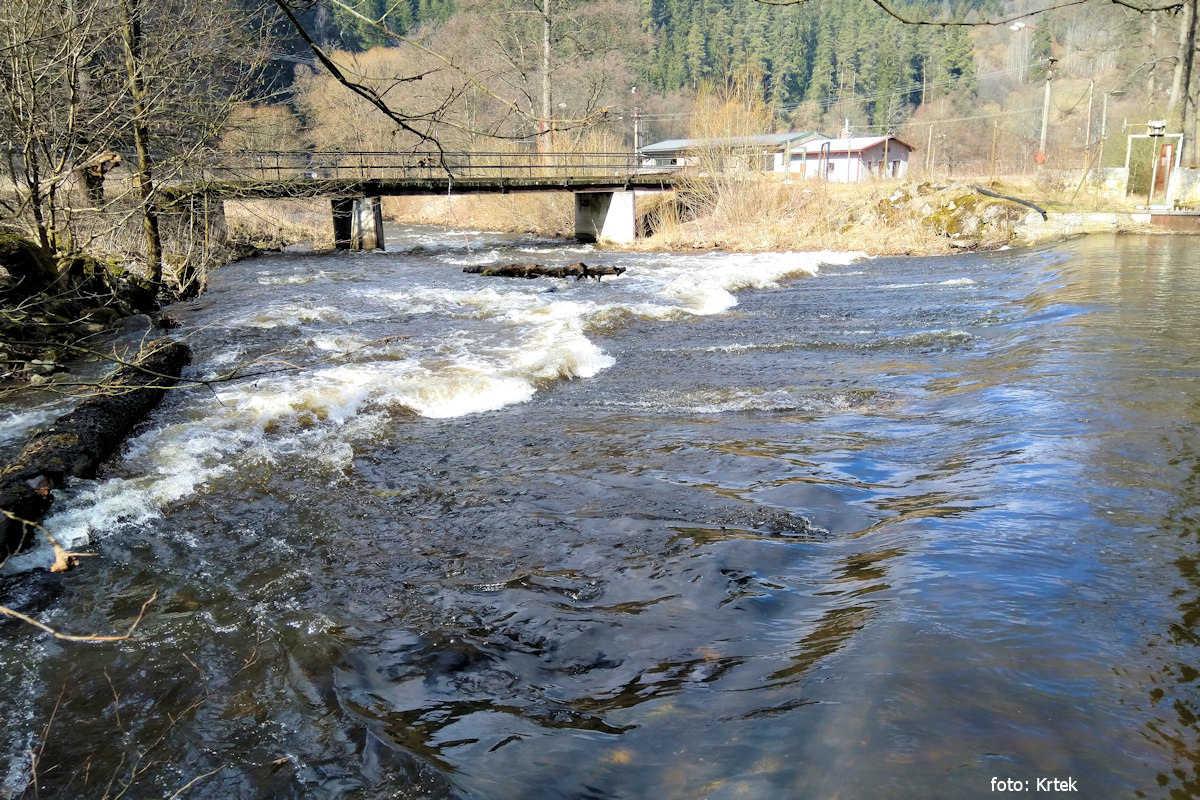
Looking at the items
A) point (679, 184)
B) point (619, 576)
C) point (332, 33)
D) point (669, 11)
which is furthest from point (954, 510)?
point (669, 11)

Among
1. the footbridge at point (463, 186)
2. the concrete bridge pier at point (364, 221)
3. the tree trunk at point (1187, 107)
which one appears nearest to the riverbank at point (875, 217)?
the footbridge at point (463, 186)

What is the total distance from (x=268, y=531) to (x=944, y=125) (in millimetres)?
87778

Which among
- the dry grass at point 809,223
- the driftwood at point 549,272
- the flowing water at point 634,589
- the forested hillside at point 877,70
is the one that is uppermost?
the forested hillside at point 877,70

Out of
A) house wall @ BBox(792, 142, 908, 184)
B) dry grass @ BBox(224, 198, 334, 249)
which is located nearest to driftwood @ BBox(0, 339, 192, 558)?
dry grass @ BBox(224, 198, 334, 249)

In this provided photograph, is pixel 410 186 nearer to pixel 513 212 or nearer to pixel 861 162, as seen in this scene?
pixel 513 212

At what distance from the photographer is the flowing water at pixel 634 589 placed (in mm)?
3080

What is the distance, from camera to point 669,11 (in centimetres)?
10338

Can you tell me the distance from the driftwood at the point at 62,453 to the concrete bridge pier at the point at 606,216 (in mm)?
27790

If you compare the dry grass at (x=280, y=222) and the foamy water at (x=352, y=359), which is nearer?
the foamy water at (x=352, y=359)

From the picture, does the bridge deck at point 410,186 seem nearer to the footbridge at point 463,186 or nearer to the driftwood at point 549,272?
the footbridge at point 463,186

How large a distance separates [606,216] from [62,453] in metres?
30.7

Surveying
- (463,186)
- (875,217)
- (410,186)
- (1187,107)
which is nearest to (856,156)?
(1187,107)

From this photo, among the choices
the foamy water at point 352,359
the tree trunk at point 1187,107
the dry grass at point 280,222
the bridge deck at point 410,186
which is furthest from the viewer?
the tree trunk at point 1187,107

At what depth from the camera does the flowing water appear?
3080mm
